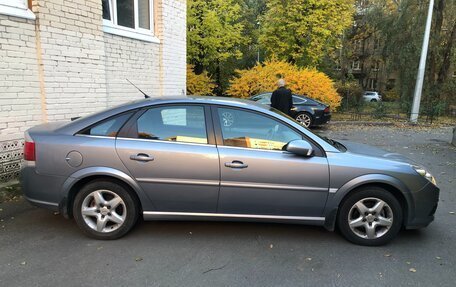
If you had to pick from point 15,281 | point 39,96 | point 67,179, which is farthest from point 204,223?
point 39,96

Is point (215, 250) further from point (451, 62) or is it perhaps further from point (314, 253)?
point (451, 62)

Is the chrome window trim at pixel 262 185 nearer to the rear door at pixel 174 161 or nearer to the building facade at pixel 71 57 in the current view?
the rear door at pixel 174 161

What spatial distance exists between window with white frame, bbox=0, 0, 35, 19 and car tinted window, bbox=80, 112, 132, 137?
9.31 feet

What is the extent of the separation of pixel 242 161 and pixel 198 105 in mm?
790

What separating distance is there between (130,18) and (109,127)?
500 cm

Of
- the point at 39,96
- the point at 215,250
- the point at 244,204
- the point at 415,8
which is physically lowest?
the point at 215,250

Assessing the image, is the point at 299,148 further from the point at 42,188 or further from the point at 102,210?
the point at 42,188

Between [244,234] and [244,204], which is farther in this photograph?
[244,234]

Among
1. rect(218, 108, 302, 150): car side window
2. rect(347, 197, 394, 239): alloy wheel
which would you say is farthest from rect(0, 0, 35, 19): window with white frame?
rect(347, 197, 394, 239): alloy wheel

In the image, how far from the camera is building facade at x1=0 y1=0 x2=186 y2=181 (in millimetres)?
5469

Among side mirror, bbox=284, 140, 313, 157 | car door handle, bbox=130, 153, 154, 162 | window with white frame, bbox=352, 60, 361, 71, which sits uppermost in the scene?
window with white frame, bbox=352, 60, 361, 71

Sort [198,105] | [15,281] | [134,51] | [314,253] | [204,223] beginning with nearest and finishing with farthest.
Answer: [15,281]
[314,253]
[198,105]
[204,223]
[134,51]

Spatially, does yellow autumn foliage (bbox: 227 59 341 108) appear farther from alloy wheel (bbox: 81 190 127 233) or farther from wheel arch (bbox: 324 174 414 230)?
alloy wheel (bbox: 81 190 127 233)

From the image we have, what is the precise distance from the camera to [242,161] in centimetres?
368
